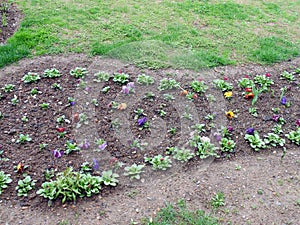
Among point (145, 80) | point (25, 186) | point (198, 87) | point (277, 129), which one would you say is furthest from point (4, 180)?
point (277, 129)

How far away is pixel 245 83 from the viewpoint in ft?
14.4

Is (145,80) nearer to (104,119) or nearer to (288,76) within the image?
(104,119)

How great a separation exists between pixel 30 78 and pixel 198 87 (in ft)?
6.56

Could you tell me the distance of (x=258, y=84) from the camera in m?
4.47

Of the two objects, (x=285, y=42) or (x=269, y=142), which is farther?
(x=285, y=42)

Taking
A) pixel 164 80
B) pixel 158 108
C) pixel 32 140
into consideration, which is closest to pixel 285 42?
pixel 164 80

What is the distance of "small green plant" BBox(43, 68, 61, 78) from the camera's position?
14.4 feet

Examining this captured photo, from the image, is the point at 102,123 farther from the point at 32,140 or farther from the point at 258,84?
the point at 258,84

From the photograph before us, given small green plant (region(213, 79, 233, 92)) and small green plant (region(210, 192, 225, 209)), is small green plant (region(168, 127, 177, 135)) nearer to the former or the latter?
small green plant (region(210, 192, 225, 209))

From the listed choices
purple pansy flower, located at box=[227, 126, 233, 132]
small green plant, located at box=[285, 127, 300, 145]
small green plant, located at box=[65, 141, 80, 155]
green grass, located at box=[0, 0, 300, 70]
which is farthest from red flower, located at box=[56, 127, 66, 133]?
small green plant, located at box=[285, 127, 300, 145]

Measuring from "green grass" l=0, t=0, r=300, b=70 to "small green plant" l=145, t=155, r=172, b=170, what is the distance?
1.69 m

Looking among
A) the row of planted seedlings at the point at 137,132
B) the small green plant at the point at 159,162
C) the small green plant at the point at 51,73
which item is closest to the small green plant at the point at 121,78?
the row of planted seedlings at the point at 137,132

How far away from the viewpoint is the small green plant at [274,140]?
11.8 feet

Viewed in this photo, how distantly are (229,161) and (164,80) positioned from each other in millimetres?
1341
